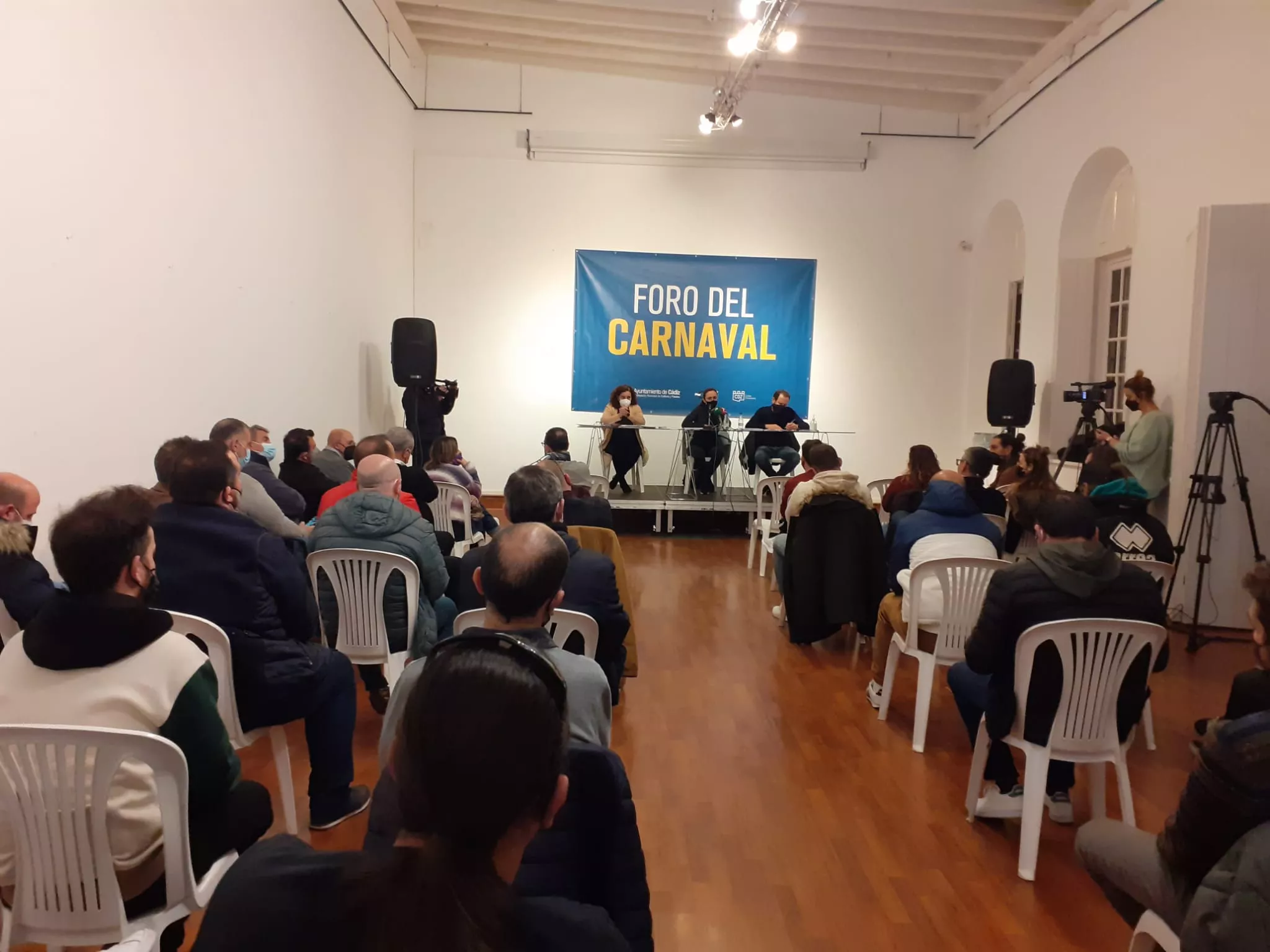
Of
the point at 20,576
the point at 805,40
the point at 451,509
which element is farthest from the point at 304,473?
the point at 805,40

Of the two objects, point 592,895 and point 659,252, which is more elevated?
point 659,252

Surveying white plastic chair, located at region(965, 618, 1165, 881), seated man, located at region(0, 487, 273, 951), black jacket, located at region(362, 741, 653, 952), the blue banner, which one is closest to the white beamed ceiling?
the blue banner

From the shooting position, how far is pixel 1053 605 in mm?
2309

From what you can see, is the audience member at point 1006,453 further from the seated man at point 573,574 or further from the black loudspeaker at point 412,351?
the black loudspeaker at point 412,351

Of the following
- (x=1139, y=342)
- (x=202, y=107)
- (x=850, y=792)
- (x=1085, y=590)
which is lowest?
(x=850, y=792)

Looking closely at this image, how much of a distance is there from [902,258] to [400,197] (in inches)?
211

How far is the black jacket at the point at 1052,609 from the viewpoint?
231 centimetres

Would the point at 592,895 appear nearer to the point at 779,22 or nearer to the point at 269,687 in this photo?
the point at 269,687

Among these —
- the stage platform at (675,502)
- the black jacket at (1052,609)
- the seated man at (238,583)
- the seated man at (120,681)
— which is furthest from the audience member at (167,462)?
the stage platform at (675,502)

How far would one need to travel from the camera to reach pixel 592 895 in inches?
45.1

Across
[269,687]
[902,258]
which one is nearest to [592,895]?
[269,687]

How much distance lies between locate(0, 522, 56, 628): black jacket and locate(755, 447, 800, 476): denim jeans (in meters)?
6.41

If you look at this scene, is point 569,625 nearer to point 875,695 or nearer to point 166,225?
point 875,695

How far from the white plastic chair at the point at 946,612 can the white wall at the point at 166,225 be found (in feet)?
11.1
